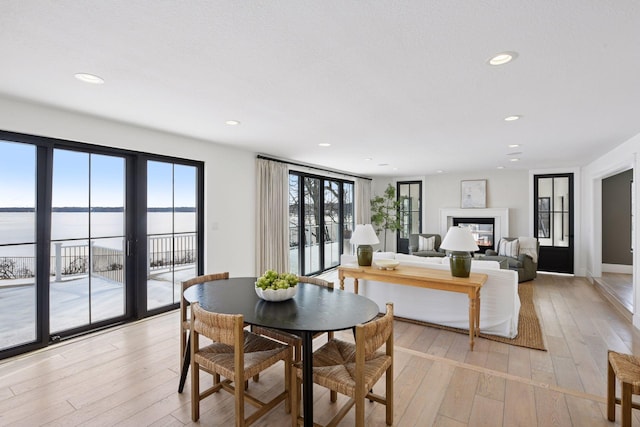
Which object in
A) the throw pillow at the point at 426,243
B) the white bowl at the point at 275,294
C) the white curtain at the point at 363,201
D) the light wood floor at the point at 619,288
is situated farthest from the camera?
the white curtain at the point at 363,201

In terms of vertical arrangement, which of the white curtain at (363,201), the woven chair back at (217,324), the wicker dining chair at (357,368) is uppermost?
the white curtain at (363,201)

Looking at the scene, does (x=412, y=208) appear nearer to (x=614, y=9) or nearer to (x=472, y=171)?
(x=472, y=171)

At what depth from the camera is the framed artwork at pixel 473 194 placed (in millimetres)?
7742

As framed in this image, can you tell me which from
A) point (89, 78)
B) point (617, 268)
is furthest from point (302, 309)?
point (617, 268)

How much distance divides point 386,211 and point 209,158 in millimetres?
5705

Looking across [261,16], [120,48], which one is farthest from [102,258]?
[261,16]

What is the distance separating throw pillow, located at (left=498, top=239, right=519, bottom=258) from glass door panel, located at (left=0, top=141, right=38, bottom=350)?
24.5 ft

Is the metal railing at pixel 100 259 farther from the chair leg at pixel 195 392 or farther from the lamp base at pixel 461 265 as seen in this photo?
the lamp base at pixel 461 265

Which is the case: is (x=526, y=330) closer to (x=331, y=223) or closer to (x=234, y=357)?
(x=234, y=357)

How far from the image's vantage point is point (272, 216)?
5422 millimetres

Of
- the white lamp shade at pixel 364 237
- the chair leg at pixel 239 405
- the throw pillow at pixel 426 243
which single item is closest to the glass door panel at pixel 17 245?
the chair leg at pixel 239 405

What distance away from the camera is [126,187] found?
377 cm

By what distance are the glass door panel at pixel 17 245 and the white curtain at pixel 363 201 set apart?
6.38m

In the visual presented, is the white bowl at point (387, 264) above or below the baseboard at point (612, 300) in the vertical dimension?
above
